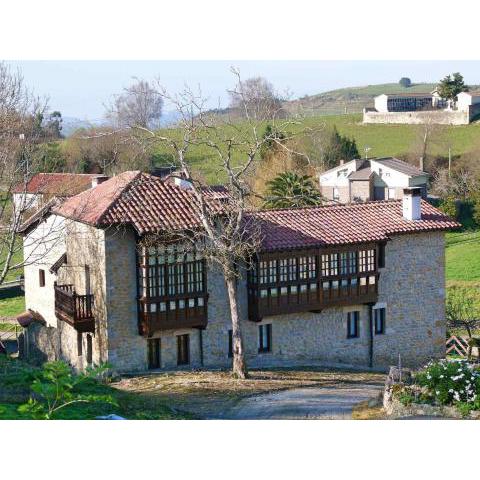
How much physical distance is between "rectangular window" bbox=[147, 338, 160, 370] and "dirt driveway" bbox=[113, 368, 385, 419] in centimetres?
36

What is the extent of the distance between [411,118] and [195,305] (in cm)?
696

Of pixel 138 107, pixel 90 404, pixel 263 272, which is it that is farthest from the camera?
pixel 263 272

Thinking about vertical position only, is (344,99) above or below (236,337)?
above

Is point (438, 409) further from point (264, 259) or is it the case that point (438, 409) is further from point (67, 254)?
point (67, 254)

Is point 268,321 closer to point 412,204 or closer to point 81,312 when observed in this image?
point 81,312

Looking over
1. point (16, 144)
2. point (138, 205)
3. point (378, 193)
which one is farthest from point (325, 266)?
point (16, 144)

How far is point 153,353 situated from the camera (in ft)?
53.2

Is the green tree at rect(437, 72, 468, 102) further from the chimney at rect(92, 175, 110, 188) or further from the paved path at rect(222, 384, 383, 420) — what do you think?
the chimney at rect(92, 175, 110, 188)

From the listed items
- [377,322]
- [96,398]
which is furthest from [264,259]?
[96,398]

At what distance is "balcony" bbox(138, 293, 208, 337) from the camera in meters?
15.8

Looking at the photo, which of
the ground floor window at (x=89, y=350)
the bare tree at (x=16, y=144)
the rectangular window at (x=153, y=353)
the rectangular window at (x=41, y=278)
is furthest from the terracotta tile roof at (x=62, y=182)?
the rectangular window at (x=153, y=353)

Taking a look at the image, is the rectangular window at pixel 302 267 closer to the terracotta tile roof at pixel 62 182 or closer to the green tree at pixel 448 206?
the green tree at pixel 448 206

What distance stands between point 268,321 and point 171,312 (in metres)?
1.83

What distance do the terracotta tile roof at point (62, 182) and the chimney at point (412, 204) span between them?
6.05 metres
